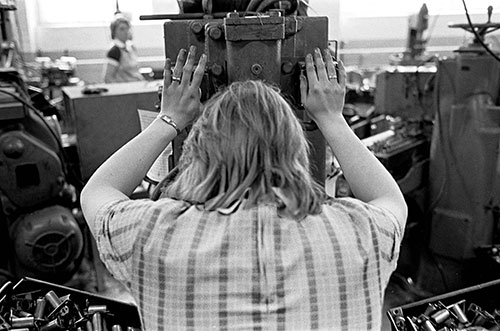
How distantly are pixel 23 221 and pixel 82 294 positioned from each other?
76 centimetres

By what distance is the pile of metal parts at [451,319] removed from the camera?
110 centimetres

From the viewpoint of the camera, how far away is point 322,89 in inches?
35.1

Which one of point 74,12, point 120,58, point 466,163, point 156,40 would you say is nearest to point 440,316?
point 466,163

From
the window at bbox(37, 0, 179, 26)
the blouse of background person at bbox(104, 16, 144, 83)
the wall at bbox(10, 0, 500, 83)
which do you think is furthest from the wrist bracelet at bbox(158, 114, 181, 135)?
the window at bbox(37, 0, 179, 26)

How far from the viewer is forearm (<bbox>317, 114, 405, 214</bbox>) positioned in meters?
0.79

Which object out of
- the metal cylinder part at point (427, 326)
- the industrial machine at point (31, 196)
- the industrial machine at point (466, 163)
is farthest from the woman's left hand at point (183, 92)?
the industrial machine at point (466, 163)

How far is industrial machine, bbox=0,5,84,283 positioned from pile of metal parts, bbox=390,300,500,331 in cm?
130

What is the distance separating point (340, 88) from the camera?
897mm

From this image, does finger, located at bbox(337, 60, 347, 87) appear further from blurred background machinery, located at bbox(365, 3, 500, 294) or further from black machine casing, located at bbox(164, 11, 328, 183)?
blurred background machinery, located at bbox(365, 3, 500, 294)

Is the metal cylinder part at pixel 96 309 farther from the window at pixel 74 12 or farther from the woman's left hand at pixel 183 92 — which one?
the window at pixel 74 12

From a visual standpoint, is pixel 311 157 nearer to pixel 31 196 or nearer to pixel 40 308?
pixel 40 308

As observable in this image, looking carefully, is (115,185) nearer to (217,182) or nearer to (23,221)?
(217,182)

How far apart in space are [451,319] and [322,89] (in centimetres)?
65

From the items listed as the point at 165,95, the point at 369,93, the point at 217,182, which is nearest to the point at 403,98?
the point at 369,93
